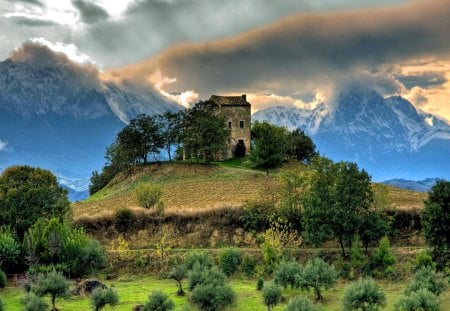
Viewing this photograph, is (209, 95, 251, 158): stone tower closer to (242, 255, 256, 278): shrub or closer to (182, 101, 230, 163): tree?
(182, 101, 230, 163): tree

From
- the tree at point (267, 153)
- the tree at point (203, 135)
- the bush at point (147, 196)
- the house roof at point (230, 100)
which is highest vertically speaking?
the house roof at point (230, 100)

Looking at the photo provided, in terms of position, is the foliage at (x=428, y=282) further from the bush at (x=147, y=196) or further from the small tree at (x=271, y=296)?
the bush at (x=147, y=196)

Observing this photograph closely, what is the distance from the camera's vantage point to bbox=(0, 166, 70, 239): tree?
3103 inches

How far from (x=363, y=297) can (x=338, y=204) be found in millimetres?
21428

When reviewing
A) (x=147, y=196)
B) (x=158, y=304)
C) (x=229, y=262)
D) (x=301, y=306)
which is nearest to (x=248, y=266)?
(x=229, y=262)

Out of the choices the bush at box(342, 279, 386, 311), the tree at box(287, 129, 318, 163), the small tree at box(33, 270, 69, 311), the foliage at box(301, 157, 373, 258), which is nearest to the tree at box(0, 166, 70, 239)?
the small tree at box(33, 270, 69, 311)

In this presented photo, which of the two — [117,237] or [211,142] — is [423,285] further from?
[211,142]

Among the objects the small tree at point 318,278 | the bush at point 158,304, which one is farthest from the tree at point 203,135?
the bush at point 158,304

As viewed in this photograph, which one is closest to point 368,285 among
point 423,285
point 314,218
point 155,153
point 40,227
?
point 423,285

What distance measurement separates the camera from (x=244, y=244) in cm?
8006

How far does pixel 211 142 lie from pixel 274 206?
42888mm

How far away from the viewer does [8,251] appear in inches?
2822

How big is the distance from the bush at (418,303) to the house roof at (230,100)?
94248 mm

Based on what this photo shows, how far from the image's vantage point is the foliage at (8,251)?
7144 centimetres
